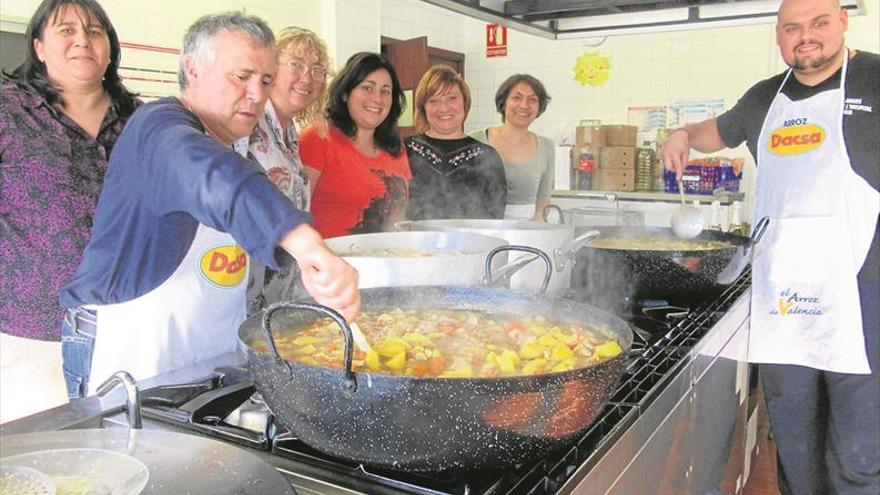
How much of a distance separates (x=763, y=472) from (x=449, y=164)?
1886mm

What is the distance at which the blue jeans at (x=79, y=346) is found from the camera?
4.95 ft

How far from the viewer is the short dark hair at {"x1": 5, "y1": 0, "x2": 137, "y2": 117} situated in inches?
79.4

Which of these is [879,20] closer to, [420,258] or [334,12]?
[334,12]

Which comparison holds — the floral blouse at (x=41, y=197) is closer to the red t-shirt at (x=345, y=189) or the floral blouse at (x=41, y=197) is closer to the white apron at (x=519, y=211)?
the red t-shirt at (x=345, y=189)

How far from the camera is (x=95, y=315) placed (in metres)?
1.49

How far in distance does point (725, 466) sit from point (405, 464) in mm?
1561

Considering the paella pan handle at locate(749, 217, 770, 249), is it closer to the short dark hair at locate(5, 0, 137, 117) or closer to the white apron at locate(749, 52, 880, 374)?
the white apron at locate(749, 52, 880, 374)

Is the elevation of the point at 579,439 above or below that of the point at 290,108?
below

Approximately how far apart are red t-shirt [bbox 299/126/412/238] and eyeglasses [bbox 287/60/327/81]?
0.23 metres

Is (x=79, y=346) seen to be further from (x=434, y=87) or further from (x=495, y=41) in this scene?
(x=495, y=41)

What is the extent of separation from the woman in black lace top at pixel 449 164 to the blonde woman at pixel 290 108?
621 millimetres

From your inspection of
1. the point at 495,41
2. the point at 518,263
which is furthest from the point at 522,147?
the point at 495,41

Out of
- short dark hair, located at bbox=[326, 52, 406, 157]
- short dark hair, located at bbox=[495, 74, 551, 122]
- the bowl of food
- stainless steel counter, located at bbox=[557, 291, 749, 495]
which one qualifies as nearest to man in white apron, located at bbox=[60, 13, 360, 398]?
the bowl of food

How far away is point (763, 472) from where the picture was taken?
2998mm
